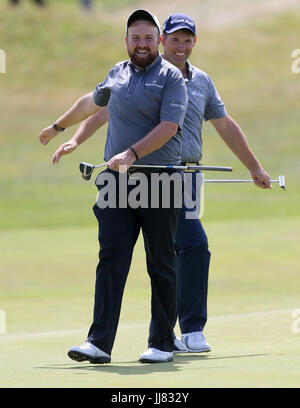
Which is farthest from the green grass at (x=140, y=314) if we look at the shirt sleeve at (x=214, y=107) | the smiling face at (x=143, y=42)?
the smiling face at (x=143, y=42)

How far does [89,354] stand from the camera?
210 inches

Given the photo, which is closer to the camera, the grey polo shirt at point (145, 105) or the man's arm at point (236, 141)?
the grey polo shirt at point (145, 105)

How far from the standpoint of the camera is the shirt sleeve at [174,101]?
537 cm

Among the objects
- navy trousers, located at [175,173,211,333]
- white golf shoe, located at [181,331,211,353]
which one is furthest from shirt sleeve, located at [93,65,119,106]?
white golf shoe, located at [181,331,211,353]

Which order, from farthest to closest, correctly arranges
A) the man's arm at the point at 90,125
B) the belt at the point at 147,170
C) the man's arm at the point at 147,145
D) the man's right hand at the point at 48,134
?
1. the man's right hand at the point at 48,134
2. the man's arm at the point at 90,125
3. the belt at the point at 147,170
4. the man's arm at the point at 147,145

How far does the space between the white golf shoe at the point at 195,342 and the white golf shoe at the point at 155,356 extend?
0.51 meters

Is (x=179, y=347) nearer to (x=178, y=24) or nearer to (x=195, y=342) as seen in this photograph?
(x=195, y=342)

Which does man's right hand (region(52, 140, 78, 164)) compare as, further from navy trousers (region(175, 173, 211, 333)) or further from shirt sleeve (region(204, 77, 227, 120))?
shirt sleeve (region(204, 77, 227, 120))

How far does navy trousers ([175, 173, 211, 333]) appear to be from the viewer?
6.38 metres

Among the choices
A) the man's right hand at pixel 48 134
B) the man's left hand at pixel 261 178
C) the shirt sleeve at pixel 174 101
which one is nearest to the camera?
the shirt sleeve at pixel 174 101

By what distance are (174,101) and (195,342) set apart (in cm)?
159

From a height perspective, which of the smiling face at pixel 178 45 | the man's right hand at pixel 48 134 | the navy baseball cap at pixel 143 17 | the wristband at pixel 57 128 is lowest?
the man's right hand at pixel 48 134

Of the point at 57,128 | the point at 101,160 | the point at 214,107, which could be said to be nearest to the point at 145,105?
the point at 57,128

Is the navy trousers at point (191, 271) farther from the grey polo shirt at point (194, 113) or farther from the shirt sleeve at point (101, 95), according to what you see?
the shirt sleeve at point (101, 95)
